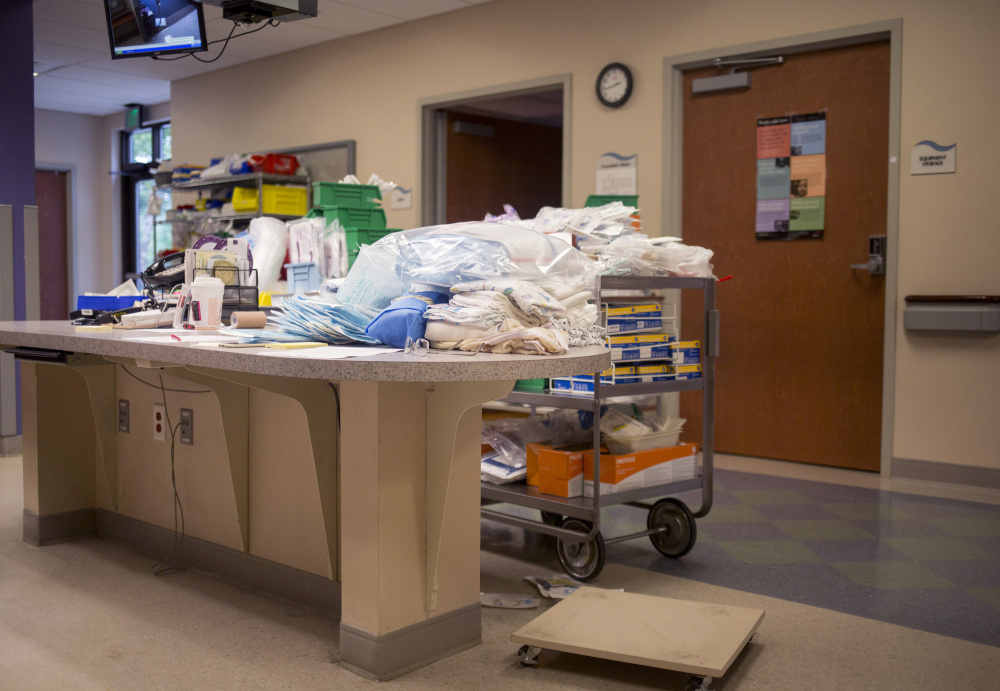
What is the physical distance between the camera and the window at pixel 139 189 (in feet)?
32.4

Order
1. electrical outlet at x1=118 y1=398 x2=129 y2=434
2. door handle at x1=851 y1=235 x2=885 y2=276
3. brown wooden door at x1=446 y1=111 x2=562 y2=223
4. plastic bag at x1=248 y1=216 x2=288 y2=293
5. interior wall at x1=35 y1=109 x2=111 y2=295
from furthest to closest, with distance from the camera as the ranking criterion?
interior wall at x1=35 y1=109 x2=111 y2=295 → brown wooden door at x1=446 y1=111 x2=562 y2=223 → door handle at x1=851 y1=235 x2=885 y2=276 → plastic bag at x1=248 y1=216 x2=288 y2=293 → electrical outlet at x1=118 y1=398 x2=129 y2=434

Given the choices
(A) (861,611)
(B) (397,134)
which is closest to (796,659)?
(A) (861,611)

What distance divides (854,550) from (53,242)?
994cm

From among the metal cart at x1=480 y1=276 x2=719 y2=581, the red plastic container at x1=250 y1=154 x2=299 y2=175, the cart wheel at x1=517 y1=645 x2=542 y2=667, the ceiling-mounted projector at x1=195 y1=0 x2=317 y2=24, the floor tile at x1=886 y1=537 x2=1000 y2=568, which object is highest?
the ceiling-mounted projector at x1=195 y1=0 x2=317 y2=24

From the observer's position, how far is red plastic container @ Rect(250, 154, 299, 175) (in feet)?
21.6

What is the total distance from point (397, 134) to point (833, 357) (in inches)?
136

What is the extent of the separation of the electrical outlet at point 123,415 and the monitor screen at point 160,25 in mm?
1864

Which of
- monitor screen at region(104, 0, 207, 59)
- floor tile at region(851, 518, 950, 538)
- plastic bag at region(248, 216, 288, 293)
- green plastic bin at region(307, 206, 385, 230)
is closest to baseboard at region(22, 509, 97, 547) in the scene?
plastic bag at region(248, 216, 288, 293)

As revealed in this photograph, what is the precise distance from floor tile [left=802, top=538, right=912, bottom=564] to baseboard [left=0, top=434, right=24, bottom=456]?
13.4 feet

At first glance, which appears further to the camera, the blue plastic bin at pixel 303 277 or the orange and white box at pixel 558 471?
the blue plastic bin at pixel 303 277

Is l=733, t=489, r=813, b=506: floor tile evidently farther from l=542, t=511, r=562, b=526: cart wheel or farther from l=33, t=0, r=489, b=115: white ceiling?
l=33, t=0, r=489, b=115: white ceiling

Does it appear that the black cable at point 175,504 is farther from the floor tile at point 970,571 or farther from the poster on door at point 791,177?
the poster on door at point 791,177

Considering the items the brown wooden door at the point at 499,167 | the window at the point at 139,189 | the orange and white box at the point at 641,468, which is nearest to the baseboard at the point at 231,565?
the orange and white box at the point at 641,468

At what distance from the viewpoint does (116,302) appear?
3098 mm
